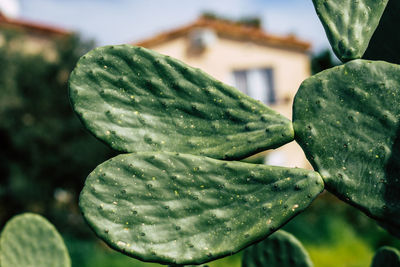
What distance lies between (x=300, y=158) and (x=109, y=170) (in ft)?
45.7

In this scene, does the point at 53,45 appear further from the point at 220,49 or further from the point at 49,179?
the point at 220,49

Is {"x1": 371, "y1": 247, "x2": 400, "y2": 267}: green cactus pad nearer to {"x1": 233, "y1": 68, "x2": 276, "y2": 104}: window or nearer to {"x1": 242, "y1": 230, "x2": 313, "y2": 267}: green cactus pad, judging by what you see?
{"x1": 242, "y1": 230, "x2": 313, "y2": 267}: green cactus pad

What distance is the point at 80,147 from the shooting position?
10.7 metres

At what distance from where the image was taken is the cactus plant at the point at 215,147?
917 mm

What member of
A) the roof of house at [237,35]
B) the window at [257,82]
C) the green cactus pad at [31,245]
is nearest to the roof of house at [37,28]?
the roof of house at [237,35]

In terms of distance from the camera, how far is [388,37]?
113 centimetres

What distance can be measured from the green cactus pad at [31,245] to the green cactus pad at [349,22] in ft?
2.56

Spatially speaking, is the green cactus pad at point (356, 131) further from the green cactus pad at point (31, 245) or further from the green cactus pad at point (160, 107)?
the green cactus pad at point (31, 245)

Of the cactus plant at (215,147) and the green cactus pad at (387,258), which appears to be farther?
the green cactus pad at (387,258)

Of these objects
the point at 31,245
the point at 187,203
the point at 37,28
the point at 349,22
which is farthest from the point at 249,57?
the point at 187,203

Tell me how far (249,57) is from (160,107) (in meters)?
13.3

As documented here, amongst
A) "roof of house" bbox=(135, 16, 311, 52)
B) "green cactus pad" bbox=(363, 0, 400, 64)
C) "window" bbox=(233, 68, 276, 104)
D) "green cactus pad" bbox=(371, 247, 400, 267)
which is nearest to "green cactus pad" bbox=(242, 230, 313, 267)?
"green cactus pad" bbox=(371, 247, 400, 267)

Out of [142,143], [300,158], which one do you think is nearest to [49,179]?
[300,158]

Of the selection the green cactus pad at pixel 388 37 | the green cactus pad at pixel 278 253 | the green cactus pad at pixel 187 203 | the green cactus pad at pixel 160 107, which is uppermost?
the green cactus pad at pixel 388 37
